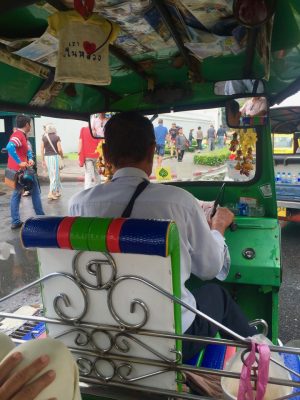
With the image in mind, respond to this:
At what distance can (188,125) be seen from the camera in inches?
130

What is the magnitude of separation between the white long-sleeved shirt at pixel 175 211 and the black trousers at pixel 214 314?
4.0 inches

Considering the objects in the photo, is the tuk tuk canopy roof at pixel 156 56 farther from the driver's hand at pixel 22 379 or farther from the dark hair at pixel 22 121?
the dark hair at pixel 22 121

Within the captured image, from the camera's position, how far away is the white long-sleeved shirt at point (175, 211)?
5.43ft

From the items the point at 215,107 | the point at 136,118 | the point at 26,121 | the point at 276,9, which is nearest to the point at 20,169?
the point at 26,121

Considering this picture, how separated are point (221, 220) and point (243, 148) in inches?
37.5

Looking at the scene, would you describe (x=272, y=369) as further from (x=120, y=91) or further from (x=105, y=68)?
(x=120, y=91)

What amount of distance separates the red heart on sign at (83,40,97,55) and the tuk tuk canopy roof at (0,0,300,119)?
0.14 meters

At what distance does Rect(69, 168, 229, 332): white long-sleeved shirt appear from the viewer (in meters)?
1.66

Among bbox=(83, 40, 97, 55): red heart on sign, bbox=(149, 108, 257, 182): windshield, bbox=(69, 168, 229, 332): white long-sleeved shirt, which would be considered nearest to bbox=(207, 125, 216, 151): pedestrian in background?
bbox=(149, 108, 257, 182): windshield

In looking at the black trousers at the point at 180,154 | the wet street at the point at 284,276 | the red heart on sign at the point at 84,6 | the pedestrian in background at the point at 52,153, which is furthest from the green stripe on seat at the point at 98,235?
the pedestrian in background at the point at 52,153

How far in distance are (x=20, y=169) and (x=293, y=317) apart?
5.24 metres

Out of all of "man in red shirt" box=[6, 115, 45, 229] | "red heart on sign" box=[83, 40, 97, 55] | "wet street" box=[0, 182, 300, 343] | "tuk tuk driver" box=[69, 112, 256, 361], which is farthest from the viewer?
"man in red shirt" box=[6, 115, 45, 229]

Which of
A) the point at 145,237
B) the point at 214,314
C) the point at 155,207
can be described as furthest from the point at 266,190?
the point at 145,237

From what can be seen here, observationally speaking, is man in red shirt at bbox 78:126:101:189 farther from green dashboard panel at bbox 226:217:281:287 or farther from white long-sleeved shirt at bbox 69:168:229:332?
white long-sleeved shirt at bbox 69:168:229:332
